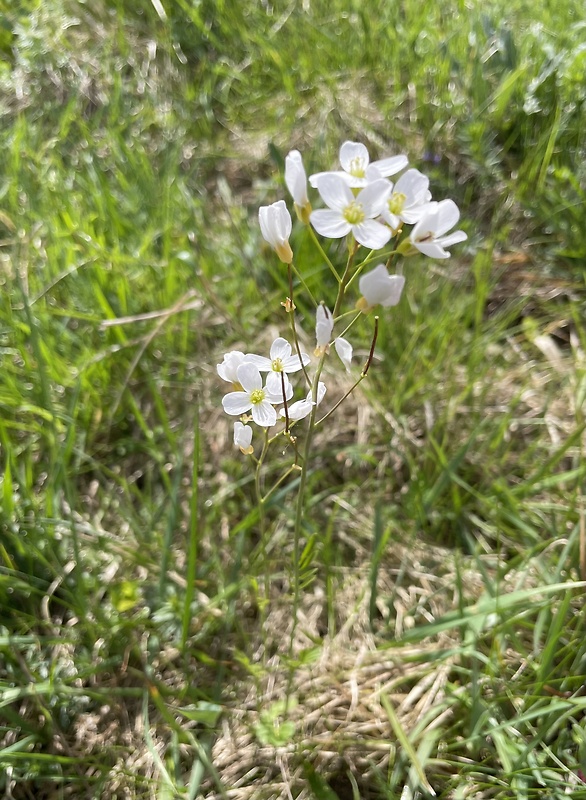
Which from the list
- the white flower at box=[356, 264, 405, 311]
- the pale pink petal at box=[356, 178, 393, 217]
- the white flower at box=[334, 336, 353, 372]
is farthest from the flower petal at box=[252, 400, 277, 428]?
the pale pink petal at box=[356, 178, 393, 217]

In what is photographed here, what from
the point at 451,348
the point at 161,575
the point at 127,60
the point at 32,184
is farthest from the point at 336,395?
the point at 127,60

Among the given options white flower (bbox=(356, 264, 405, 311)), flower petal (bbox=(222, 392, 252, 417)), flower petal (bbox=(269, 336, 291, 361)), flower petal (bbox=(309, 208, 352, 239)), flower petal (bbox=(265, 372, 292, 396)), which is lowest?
flower petal (bbox=(222, 392, 252, 417))

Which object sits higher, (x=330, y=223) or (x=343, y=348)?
(x=330, y=223)

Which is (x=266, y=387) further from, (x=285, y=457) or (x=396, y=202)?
(x=285, y=457)

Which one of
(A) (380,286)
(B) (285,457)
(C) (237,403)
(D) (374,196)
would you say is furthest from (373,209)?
(B) (285,457)

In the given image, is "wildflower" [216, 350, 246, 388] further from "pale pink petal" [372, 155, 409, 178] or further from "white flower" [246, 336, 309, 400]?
"pale pink petal" [372, 155, 409, 178]

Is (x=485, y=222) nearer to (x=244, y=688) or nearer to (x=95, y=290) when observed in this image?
(x=95, y=290)

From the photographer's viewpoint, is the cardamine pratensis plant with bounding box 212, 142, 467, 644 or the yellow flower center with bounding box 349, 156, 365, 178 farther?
the yellow flower center with bounding box 349, 156, 365, 178
